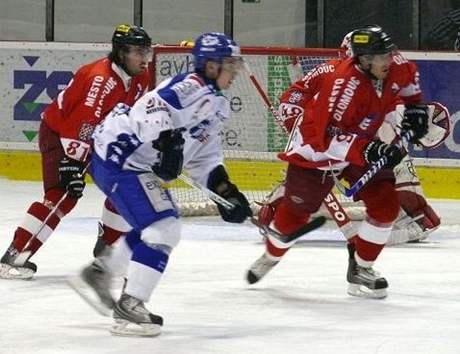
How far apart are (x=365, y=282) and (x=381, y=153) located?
496 millimetres

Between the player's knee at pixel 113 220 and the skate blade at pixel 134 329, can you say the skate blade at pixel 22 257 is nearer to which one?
the player's knee at pixel 113 220

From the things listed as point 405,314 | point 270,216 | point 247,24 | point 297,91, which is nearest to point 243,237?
point 270,216

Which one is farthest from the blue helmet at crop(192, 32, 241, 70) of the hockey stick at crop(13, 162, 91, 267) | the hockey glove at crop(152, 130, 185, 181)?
the hockey stick at crop(13, 162, 91, 267)

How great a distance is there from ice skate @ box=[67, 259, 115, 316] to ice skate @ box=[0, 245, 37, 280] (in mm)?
885

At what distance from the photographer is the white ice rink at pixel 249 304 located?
436 cm

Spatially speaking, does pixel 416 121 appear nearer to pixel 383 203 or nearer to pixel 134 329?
pixel 383 203

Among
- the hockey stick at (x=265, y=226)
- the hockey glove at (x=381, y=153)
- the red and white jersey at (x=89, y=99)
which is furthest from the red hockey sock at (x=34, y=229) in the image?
the hockey glove at (x=381, y=153)

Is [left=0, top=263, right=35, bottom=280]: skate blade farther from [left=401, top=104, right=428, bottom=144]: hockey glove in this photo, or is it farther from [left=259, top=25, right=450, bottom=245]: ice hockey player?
[left=401, top=104, right=428, bottom=144]: hockey glove

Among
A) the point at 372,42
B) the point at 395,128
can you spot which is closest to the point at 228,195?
the point at 372,42

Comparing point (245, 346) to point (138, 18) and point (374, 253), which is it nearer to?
point (374, 253)

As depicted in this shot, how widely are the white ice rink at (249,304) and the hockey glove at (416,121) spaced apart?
0.60 meters

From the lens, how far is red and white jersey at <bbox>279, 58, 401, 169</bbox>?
535 cm

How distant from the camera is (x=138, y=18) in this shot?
10570 millimetres

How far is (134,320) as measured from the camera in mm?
4441
